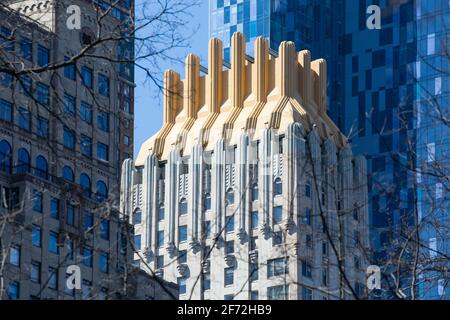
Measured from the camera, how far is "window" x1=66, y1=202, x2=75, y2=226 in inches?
3395

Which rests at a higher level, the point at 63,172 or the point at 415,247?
the point at 63,172

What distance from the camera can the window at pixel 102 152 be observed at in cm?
9456

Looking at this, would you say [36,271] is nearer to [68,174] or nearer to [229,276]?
[68,174]

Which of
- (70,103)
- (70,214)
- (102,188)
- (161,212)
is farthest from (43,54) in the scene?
(161,212)

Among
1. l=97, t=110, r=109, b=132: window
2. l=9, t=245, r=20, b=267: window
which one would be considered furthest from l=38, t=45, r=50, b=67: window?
l=9, t=245, r=20, b=267: window

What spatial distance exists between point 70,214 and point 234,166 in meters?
58.6

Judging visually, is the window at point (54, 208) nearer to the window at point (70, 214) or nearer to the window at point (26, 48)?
the window at point (70, 214)

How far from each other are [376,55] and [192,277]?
4188cm

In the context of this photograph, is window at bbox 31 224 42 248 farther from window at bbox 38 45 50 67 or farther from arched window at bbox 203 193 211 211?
arched window at bbox 203 193 211 211

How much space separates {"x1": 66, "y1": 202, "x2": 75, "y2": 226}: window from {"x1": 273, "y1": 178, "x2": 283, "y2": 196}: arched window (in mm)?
52007

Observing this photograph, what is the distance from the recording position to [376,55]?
174875 millimetres

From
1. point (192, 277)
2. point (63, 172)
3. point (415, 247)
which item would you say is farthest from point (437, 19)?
point (415, 247)

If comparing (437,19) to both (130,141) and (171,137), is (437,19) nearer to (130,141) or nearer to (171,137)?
(171,137)

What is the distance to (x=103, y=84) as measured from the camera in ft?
298
